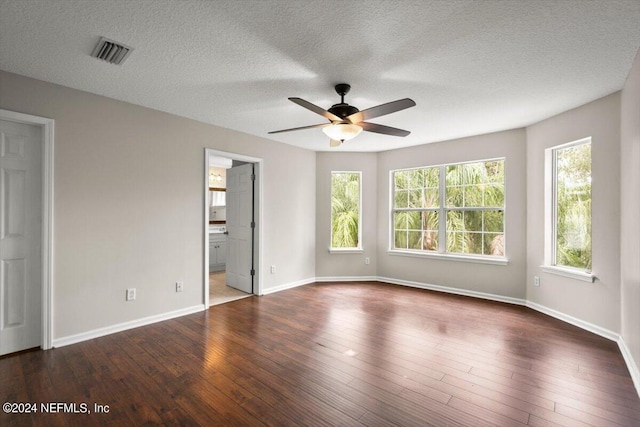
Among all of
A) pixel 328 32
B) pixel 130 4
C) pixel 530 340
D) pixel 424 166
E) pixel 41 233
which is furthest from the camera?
pixel 424 166

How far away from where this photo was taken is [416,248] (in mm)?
5387

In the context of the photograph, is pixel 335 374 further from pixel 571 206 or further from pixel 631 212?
pixel 571 206

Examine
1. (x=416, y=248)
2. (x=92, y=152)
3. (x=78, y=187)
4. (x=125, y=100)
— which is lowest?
(x=416, y=248)

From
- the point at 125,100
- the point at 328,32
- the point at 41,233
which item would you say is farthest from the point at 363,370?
the point at 125,100

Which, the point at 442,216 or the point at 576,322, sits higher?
the point at 442,216

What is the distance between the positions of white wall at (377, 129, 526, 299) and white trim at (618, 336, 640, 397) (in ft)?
4.80

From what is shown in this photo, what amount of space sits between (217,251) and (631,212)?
666 centimetres

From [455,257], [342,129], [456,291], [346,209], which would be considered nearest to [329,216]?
[346,209]

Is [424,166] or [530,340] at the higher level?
[424,166]

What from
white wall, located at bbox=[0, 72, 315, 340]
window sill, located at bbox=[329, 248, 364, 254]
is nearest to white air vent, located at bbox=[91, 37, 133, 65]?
white wall, located at bbox=[0, 72, 315, 340]

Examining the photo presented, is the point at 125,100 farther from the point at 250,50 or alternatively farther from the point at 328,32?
the point at 328,32

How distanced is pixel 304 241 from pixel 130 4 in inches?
164

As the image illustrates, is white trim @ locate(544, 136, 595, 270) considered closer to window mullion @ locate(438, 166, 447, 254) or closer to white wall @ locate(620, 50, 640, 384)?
white wall @ locate(620, 50, 640, 384)

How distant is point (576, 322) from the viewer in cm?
345
